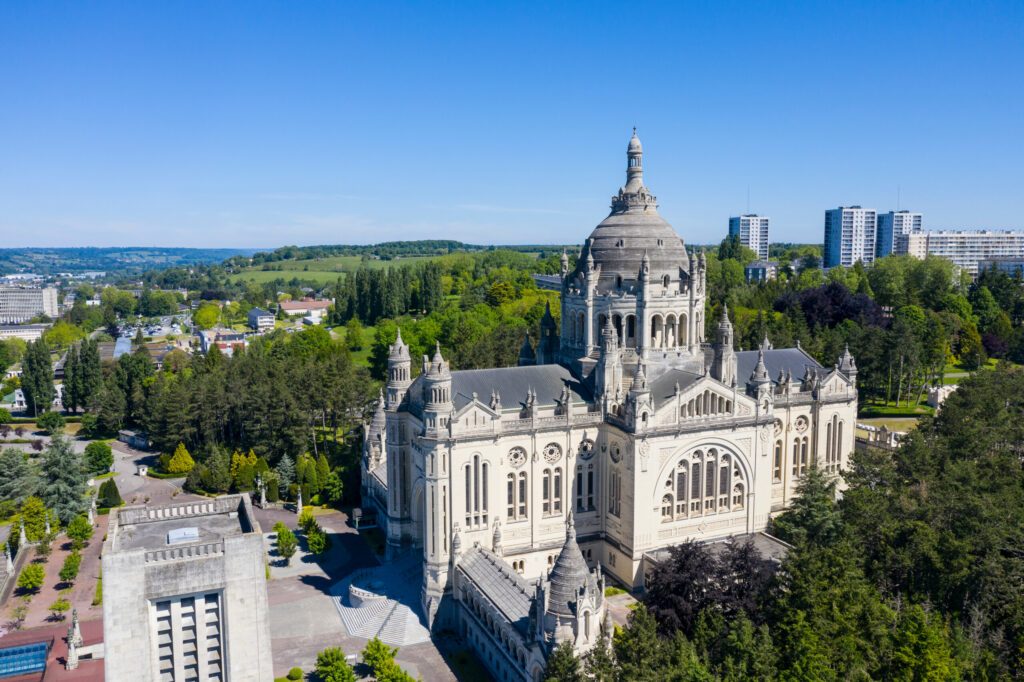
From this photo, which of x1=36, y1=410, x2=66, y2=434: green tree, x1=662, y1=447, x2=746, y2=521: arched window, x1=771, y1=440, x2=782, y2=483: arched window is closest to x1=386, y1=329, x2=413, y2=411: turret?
x1=662, y1=447, x2=746, y2=521: arched window

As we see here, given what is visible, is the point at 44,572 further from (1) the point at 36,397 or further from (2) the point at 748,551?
(1) the point at 36,397

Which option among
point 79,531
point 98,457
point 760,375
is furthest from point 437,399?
point 98,457

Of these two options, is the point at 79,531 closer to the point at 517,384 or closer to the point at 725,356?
the point at 517,384

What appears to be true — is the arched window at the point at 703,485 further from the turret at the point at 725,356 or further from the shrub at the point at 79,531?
the shrub at the point at 79,531

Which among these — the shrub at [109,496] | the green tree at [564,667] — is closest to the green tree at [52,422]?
the shrub at [109,496]

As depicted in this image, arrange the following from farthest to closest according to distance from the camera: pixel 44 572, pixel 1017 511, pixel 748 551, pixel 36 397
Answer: pixel 36 397
pixel 44 572
pixel 1017 511
pixel 748 551

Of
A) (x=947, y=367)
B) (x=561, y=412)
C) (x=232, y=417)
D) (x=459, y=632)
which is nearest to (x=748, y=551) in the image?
(x=561, y=412)

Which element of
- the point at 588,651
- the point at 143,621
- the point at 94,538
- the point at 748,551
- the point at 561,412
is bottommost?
the point at 94,538
